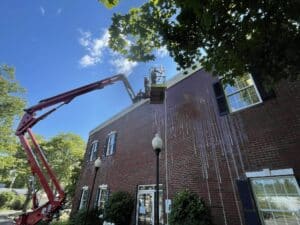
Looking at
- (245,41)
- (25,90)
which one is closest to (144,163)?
(245,41)

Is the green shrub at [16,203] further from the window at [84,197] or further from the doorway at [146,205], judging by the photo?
the doorway at [146,205]

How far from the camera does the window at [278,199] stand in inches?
188

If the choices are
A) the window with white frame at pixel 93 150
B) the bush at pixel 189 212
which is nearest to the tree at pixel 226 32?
the bush at pixel 189 212

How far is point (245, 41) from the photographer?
12.2 feet

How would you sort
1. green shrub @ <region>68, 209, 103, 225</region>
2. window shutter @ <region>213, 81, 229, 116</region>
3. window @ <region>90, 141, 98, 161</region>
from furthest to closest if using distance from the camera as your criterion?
window @ <region>90, 141, 98, 161</region>, green shrub @ <region>68, 209, 103, 225</region>, window shutter @ <region>213, 81, 229, 116</region>

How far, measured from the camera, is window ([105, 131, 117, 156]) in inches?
518

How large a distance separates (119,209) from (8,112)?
12011 mm

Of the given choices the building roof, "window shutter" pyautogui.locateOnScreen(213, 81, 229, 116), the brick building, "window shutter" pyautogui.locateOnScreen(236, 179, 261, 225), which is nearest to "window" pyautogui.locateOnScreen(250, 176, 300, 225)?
the brick building

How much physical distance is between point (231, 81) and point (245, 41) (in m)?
0.90

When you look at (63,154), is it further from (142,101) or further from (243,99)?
(243,99)

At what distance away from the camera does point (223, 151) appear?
659cm

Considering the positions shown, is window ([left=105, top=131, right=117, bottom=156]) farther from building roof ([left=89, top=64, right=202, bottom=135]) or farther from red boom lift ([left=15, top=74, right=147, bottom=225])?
red boom lift ([left=15, top=74, right=147, bottom=225])

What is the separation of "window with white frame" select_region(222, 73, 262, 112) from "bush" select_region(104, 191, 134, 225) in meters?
6.30

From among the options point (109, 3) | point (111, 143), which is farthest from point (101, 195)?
point (109, 3)
